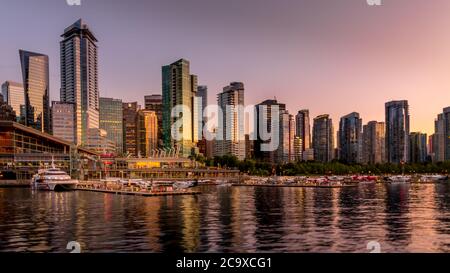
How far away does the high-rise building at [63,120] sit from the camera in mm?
96500

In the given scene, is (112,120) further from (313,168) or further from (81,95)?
(313,168)

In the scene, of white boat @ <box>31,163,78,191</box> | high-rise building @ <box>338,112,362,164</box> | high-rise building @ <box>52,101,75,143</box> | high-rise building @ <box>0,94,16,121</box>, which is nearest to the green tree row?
high-rise building @ <box>338,112,362,164</box>

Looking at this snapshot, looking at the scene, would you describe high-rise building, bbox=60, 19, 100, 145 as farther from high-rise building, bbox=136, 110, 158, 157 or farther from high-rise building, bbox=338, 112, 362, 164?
high-rise building, bbox=338, 112, 362, 164

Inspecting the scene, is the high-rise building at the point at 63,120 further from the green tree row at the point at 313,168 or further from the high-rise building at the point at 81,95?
the green tree row at the point at 313,168

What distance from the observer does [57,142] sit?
71.2 metres

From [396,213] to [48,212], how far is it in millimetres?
18131

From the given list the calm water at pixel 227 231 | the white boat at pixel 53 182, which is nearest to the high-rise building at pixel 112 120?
the white boat at pixel 53 182

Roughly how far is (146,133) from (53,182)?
55.2 metres

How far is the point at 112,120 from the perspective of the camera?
104312 mm

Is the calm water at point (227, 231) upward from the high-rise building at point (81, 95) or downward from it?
downward

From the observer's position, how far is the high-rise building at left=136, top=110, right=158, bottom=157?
96438mm

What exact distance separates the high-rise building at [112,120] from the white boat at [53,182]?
42557mm

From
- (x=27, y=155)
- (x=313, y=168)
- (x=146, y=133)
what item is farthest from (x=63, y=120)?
(x=313, y=168)
